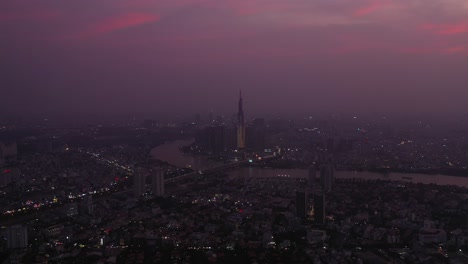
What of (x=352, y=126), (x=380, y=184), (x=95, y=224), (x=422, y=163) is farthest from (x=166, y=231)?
(x=352, y=126)

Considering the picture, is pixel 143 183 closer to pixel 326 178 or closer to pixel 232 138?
pixel 326 178

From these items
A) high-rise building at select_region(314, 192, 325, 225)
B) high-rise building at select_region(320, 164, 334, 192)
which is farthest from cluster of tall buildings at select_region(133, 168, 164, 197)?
high-rise building at select_region(314, 192, 325, 225)

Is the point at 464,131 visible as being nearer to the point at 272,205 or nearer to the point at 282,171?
the point at 282,171

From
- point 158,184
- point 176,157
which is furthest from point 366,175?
point 176,157

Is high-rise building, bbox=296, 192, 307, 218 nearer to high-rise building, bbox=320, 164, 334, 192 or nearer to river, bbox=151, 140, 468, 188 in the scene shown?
high-rise building, bbox=320, 164, 334, 192

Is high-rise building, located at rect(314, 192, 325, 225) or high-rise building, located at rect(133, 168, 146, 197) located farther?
high-rise building, located at rect(133, 168, 146, 197)

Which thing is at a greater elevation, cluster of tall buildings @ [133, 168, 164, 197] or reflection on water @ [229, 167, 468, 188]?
cluster of tall buildings @ [133, 168, 164, 197]
